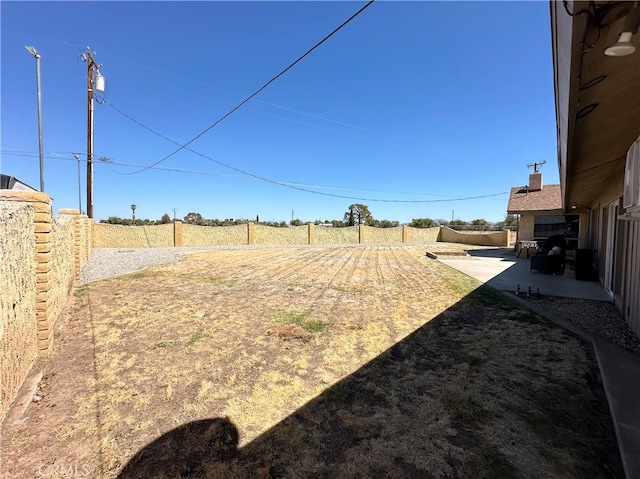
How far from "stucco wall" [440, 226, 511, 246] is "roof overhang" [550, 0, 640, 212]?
20.8 m

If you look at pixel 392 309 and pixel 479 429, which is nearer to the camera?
pixel 479 429

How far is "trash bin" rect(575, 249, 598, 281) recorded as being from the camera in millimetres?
8422

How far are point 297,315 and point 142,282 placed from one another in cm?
475

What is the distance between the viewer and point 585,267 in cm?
848

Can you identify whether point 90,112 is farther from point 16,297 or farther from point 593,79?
point 593,79

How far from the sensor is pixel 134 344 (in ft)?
12.2

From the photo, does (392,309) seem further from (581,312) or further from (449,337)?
(581,312)

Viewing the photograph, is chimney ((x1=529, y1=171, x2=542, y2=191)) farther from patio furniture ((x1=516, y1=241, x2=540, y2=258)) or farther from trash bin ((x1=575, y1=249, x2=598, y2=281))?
trash bin ((x1=575, y1=249, x2=598, y2=281))

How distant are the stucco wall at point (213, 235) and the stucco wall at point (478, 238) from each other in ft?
62.2

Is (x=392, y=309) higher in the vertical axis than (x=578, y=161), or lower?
Answer: lower

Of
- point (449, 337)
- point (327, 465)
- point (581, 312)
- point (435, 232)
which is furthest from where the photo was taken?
point (435, 232)

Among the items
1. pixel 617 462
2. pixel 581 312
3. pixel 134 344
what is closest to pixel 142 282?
pixel 134 344

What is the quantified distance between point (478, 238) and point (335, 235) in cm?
1200

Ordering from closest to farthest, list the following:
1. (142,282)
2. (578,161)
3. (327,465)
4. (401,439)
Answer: (327,465) < (401,439) < (578,161) < (142,282)
